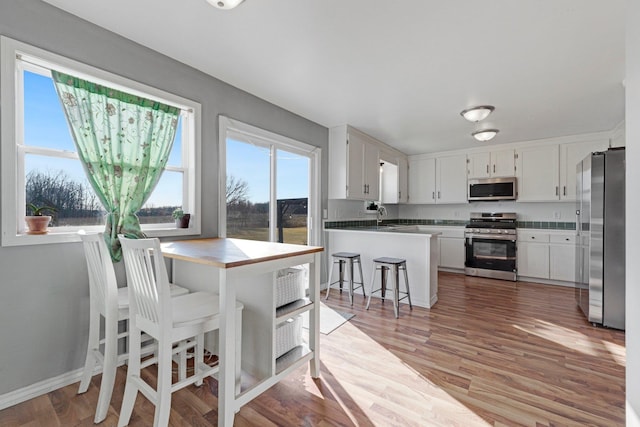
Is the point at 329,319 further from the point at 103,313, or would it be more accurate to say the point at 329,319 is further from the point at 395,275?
the point at 103,313

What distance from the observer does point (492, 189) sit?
17.2ft

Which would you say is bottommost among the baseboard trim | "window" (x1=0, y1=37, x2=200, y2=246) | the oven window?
the baseboard trim

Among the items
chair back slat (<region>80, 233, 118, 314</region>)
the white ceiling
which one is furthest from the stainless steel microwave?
chair back slat (<region>80, 233, 118, 314</region>)

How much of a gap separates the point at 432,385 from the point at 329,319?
1320 millimetres

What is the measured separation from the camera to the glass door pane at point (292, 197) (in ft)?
11.9

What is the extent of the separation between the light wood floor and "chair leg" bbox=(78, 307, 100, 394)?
7 cm

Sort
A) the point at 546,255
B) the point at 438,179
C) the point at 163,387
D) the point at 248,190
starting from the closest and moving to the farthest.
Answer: the point at 163,387, the point at 248,190, the point at 546,255, the point at 438,179

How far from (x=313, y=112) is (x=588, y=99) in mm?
3014

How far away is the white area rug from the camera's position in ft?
9.39

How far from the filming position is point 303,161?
13.2ft

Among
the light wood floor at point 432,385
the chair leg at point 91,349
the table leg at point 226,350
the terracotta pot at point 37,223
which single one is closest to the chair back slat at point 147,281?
the table leg at point 226,350

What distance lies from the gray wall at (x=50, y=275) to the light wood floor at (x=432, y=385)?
8.7 inches

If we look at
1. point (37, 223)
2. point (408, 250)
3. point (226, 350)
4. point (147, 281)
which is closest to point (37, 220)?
point (37, 223)

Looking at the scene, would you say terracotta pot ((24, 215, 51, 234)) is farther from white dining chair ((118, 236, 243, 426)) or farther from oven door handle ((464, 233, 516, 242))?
oven door handle ((464, 233, 516, 242))
